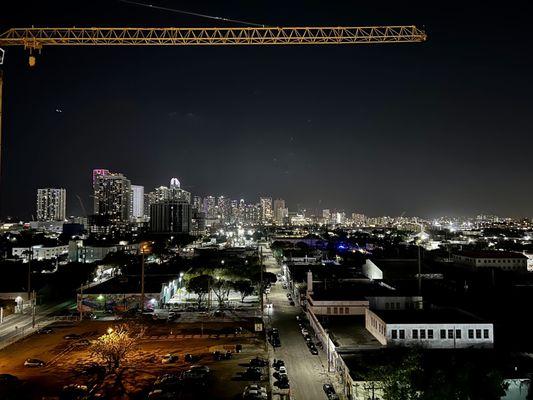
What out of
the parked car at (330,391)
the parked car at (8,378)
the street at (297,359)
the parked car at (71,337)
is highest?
the parked car at (8,378)

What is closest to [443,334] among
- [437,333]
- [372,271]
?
[437,333]

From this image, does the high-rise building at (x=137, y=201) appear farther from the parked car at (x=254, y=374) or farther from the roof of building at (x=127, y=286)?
the parked car at (x=254, y=374)

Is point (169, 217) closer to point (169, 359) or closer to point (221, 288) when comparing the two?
point (221, 288)

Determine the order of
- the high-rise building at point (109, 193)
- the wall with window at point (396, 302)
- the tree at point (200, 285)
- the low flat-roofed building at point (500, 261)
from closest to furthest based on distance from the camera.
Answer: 1. the wall with window at point (396, 302)
2. the tree at point (200, 285)
3. the low flat-roofed building at point (500, 261)
4. the high-rise building at point (109, 193)

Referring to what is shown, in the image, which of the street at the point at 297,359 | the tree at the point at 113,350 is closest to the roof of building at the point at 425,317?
the street at the point at 297,359

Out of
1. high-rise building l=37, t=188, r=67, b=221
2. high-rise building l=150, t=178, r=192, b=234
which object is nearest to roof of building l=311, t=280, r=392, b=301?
high-rise building l=150, t=178, r=192, b=234

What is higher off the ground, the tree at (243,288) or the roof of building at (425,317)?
the roof of building at (425,317)

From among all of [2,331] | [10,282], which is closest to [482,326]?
[2,331]
